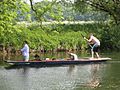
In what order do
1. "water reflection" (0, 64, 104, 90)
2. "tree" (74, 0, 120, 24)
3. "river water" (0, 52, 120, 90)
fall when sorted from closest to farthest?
"tree" (74, 0, 120, 24) → "river water" (0, 52, 120, 90) → "water reflection" (0, 64, 104, 90)

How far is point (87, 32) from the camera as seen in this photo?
4406 cm

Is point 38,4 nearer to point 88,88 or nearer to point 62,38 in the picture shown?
point 88,88

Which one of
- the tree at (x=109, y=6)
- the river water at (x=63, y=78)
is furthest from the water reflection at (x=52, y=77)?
the tree at (x=109, y=6)

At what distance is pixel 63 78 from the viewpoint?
20.1m

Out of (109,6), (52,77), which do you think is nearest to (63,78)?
(52,77)

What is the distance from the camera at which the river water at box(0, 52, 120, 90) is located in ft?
55.6

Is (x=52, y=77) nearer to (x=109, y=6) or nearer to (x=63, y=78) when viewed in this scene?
(x=63, y=78)

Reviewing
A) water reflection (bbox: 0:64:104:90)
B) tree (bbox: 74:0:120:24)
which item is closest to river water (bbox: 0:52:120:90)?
water reflection (bbox: 0:64:104:90)

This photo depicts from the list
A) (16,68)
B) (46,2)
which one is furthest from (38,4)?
(16,68)

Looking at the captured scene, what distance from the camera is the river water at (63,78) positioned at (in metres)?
17.0

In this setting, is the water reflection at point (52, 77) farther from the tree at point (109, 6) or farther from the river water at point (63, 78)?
the tree at point (109, 6)

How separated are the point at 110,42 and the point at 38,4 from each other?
2412cm

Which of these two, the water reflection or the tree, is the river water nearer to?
the water reflection

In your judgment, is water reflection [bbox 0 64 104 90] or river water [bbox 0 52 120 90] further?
water reflection [bbox 0 64 104 90]
